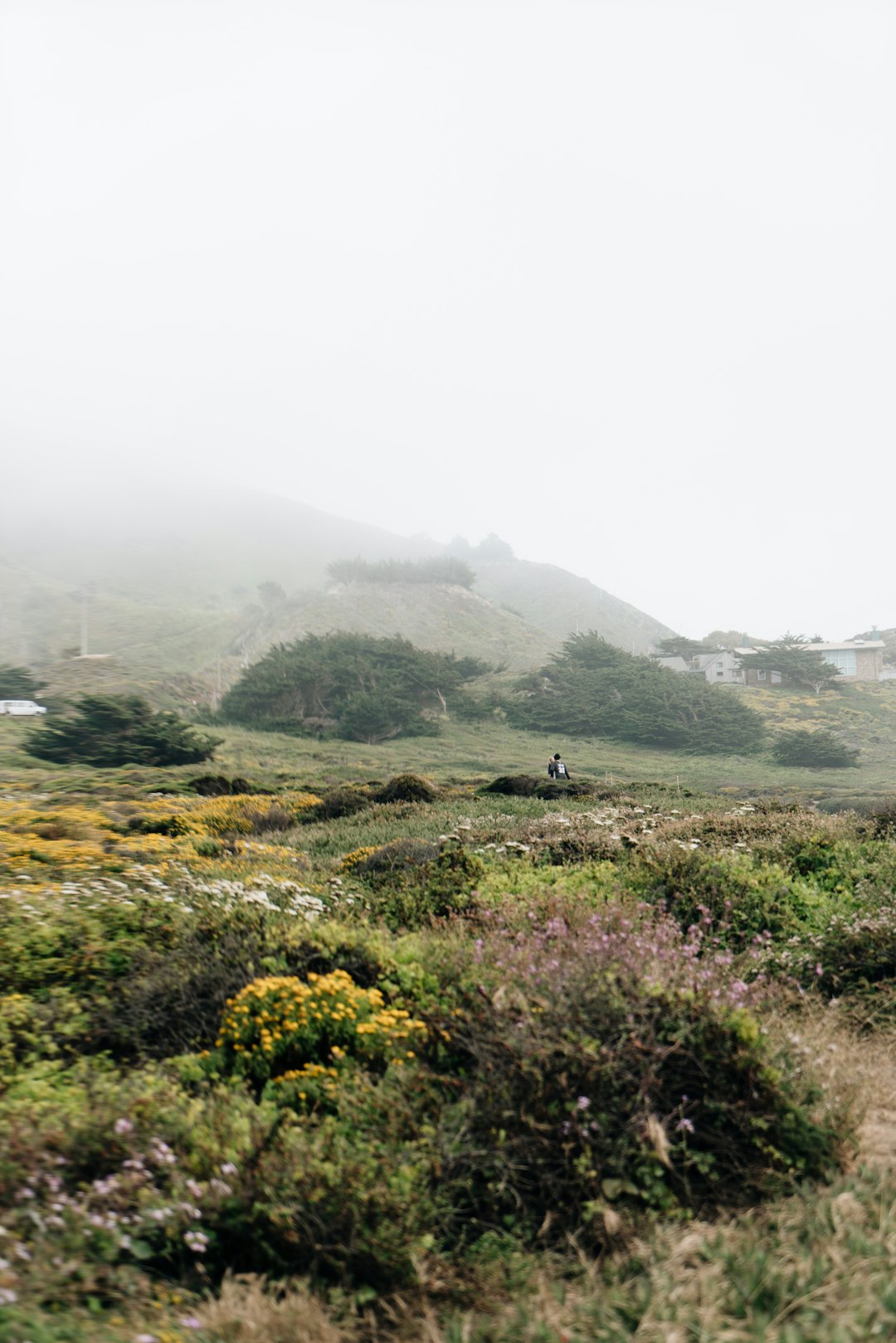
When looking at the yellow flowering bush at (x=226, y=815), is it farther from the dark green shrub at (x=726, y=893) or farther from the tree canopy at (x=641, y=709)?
the tree canopy at (x=641, y=709)

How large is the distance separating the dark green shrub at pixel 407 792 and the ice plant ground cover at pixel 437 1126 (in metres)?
13.5

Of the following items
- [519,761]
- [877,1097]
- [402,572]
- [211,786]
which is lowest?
[519,761]

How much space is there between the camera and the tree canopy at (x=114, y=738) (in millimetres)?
29109

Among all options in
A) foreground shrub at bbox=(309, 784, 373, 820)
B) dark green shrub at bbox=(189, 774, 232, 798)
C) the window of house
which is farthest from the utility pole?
the window of house

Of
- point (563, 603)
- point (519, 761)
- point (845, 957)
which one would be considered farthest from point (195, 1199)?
point (563, 603)

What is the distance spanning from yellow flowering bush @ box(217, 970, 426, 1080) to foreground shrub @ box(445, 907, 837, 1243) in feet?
1.38

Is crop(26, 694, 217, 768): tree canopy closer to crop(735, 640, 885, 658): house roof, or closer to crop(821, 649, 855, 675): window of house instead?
crop(735, 640, 885, 658): house roof

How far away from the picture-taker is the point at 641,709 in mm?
58625

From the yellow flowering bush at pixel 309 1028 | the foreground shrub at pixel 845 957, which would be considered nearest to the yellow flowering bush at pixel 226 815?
the yellow flowering bush at pixel 309 1028

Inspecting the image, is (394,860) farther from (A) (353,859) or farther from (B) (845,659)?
(B) (845,659)

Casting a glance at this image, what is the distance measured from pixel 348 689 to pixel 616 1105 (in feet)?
177

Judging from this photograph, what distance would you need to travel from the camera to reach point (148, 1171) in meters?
3.16

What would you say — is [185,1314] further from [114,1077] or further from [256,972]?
[256,972]

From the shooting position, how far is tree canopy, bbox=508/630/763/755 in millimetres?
56781
